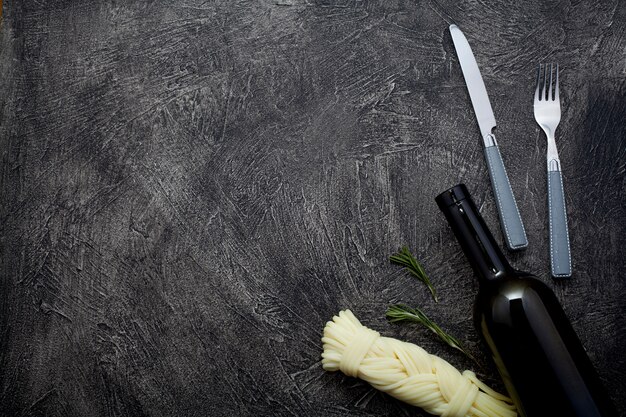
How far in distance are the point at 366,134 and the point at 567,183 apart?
42 centimetres

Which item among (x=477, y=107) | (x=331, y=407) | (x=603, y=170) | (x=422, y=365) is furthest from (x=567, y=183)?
(x=331, y=407)

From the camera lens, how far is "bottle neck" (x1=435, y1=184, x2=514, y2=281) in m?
1.01

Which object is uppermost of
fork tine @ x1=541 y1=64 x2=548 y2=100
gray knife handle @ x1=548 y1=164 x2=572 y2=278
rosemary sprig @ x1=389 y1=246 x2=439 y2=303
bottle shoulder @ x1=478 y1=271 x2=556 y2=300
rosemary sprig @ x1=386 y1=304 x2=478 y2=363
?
fork tine @ x1=541 y1=64 x2=548 y2=100

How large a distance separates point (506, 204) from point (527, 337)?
0.28 meters

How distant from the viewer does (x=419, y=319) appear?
3.79 feet

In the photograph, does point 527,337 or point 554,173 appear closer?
point 527,337

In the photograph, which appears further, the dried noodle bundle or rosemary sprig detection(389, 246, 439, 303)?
rosemary sprig detection(389, 246, 439, 303)

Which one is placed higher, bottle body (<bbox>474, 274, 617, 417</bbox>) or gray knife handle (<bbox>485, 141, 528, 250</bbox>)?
gray knife handle (<bbox>485, 141, 528, 250</bbox>)

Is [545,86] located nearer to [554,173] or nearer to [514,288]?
[554,173]

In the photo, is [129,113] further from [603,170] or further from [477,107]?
[603,170]

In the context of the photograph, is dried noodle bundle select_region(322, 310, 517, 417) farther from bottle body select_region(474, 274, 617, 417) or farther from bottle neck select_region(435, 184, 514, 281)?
bottle neck select_region(435, 184, 514, 281)

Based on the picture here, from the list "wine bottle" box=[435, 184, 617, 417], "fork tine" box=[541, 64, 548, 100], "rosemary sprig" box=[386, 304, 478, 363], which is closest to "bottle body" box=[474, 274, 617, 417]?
"wine bottle" box=[435, 184, 617, 417]

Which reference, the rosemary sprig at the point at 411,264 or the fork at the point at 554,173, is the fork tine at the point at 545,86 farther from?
the rosemary sprig at the point at 411,264

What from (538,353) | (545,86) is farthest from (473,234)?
(545,86)
